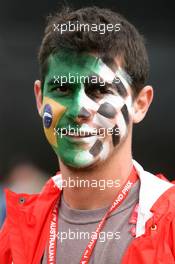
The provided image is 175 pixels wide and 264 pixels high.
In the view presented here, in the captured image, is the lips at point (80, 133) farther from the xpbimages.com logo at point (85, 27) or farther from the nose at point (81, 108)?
the xpbimages.com logo at point (85, 27)

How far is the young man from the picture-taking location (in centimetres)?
236

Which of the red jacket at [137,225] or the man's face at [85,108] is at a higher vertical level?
the man's face at [85,108]

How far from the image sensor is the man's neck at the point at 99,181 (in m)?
2.40

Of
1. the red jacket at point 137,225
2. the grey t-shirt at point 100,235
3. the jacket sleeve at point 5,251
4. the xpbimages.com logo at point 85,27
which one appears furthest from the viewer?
the jacket sleeve at point 5,251

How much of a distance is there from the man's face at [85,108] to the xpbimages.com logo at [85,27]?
112 mm

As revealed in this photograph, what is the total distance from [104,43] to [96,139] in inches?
14.7

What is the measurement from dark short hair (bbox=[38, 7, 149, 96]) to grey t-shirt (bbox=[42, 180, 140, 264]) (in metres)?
0.47

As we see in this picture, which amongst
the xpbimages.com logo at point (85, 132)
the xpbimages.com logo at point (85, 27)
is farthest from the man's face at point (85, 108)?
the xpbimages.com logo at point (85, 27)

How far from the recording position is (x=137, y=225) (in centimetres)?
232

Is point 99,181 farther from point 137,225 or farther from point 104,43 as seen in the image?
point 104,43

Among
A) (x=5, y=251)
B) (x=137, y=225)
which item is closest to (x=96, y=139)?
(x=137, y=225)

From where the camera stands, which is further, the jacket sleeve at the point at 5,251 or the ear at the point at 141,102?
the jacket sleeve at the point at 5,251

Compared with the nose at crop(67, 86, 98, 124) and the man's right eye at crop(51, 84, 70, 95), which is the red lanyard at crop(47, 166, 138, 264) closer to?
the nose at crop(67, 86, 98, 124)

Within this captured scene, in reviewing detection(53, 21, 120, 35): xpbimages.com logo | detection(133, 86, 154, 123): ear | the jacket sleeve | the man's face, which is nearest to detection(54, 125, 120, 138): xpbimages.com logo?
the man's face
